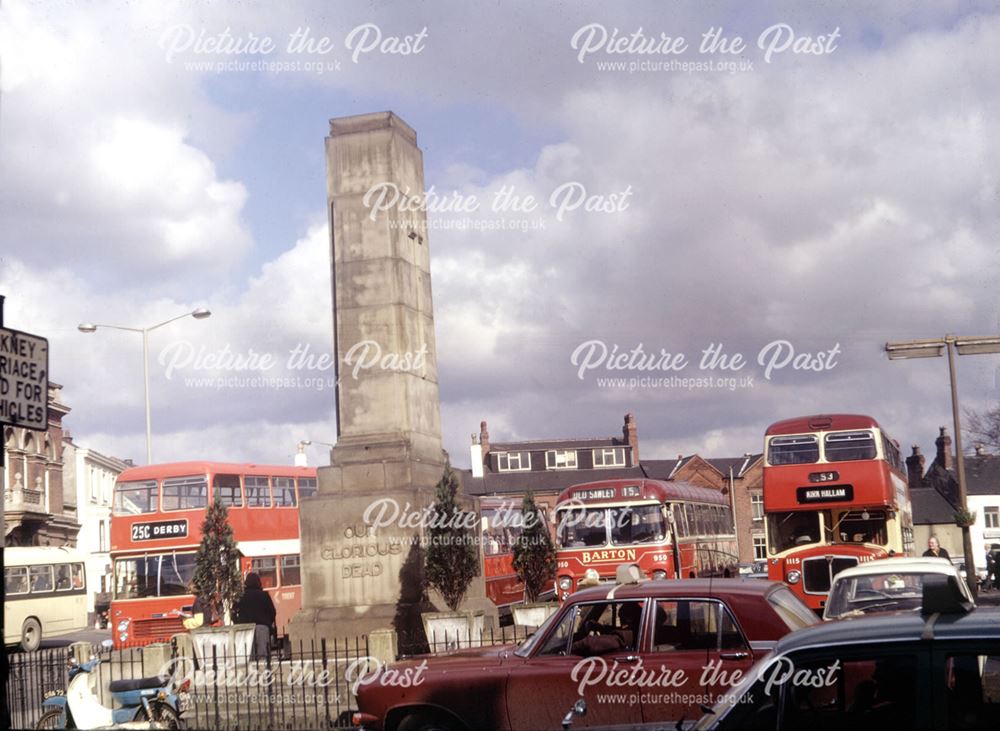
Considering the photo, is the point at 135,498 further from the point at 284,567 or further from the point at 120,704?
the point at 120,704

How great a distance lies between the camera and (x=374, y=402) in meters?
19.7

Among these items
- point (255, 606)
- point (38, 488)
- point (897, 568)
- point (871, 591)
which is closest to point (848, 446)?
point (897, 568)

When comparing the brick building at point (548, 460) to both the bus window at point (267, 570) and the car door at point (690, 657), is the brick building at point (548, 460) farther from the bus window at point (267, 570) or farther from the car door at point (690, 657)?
the car door at point (690, 657)

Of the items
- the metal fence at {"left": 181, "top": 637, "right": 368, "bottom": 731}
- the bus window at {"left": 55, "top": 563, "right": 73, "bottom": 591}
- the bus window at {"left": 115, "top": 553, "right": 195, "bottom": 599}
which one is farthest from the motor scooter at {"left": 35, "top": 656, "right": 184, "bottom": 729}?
the bus window at {"left": 55, "top": 563, "right": 73, "bottom": 591}

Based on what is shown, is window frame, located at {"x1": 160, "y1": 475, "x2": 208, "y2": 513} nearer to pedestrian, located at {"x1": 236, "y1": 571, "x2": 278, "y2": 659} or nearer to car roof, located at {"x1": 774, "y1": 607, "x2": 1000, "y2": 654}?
pedestrian, located at {"x1": 236, "y1": 571, "x2": 278, "y2": 659}

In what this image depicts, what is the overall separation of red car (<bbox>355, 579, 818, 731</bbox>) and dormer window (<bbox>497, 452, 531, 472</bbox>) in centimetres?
8524

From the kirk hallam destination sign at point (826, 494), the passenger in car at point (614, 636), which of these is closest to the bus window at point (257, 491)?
the kirk hallam destination sign at point (826, 494)

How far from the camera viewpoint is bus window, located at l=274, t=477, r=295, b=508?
30.1 metres

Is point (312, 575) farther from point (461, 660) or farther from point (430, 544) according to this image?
Answer: point (461, 660)

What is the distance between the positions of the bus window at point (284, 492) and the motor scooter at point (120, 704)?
53.0 feet

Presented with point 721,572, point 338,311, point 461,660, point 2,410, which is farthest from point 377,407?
point 721,572

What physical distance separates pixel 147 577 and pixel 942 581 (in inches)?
1035

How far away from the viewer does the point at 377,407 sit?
19672 mm

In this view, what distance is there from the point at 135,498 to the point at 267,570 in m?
3.84
